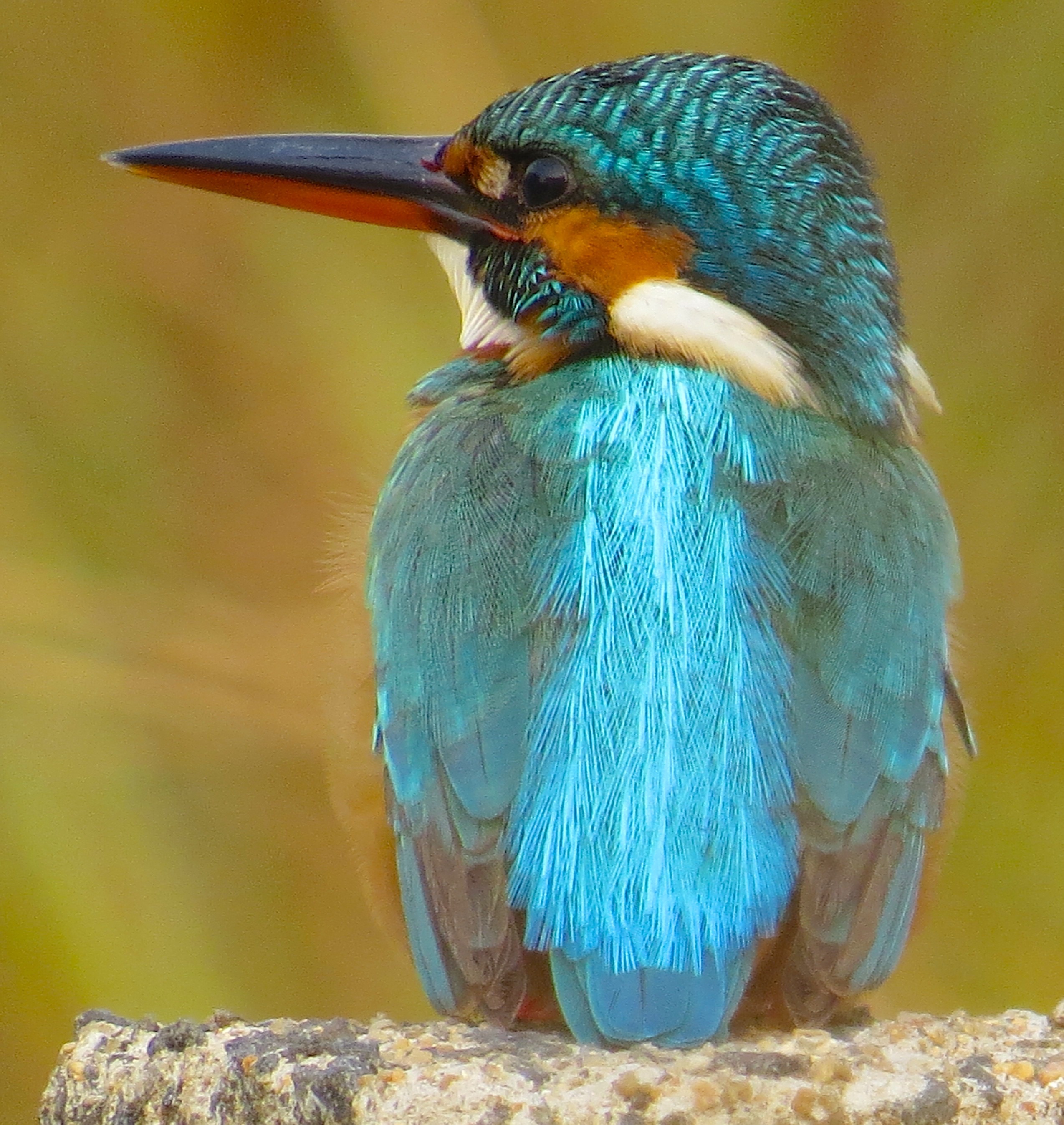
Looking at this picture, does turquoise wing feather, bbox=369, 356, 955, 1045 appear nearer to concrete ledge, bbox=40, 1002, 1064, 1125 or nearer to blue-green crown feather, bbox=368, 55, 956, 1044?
blue-green crown feather, bbox=368, 55, 956, 1044

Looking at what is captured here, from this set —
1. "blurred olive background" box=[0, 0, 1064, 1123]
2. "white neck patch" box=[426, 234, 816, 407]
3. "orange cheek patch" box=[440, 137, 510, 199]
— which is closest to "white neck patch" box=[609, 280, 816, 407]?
"white neck patch" box=[426, 234, 816, 407]

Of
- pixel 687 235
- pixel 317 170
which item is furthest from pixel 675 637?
pixel 317 170

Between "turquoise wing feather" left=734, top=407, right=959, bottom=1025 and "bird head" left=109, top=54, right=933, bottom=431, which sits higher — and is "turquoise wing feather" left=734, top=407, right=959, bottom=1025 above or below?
below

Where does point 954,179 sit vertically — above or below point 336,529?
above

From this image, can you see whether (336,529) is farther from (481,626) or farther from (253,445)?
(253,445)

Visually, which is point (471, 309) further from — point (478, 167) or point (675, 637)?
point (675, 637)

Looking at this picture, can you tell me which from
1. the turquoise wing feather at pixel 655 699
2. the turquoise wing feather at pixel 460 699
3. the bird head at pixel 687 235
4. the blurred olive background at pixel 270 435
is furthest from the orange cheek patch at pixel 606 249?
the blurred olive background at pixel 270 435

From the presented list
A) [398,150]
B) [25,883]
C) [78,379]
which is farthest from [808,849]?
[78,379]

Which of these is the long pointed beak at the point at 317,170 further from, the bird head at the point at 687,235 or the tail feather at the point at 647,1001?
the tail feather at the point at 647,1001
